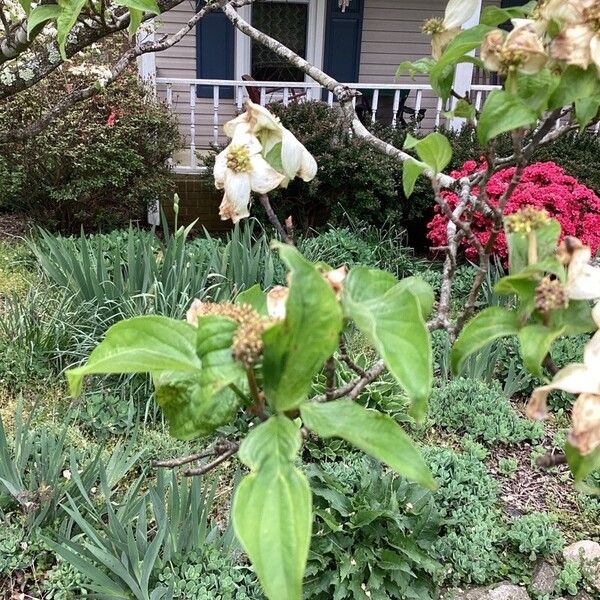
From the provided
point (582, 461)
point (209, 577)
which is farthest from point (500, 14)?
point (209, 577)

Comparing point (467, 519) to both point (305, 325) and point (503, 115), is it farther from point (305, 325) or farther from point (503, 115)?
point (305, 325)

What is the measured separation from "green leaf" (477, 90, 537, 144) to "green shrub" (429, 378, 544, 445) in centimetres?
227

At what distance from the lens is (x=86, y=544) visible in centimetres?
175

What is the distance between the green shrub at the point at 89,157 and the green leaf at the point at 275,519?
469cm

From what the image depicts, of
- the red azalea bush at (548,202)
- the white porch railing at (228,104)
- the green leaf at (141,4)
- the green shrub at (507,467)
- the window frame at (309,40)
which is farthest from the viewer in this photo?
the window frame at (309,40)

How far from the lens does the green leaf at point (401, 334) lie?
49 cm

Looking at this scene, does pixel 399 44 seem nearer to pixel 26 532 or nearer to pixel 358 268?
pixel 26 532

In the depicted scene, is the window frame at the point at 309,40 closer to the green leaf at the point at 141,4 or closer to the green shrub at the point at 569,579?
the green shrub at the point at 569,579

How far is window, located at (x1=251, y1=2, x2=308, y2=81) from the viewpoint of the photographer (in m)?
7.30

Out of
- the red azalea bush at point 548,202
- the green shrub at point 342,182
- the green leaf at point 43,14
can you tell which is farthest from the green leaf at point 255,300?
the green shrub at point 342,182

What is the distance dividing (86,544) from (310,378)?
150 cm

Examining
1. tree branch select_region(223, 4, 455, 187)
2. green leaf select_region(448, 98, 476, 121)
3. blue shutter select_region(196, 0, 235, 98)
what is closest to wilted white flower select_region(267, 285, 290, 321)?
green leaf select_region(448, 98, 476, 121)

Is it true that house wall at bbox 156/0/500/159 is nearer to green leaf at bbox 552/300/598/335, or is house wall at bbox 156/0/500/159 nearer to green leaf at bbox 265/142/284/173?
green leaf at bbox 265/142/284/173

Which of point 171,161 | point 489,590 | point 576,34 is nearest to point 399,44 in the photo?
point 171,161
